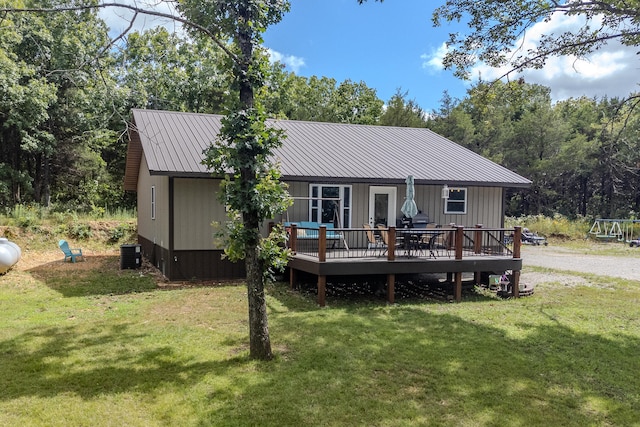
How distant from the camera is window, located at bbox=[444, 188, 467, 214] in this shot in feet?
43.8

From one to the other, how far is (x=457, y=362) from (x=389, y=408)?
167cm

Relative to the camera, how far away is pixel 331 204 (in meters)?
12.3

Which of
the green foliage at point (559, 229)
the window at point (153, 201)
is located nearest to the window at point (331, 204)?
the window at point (153, 201)

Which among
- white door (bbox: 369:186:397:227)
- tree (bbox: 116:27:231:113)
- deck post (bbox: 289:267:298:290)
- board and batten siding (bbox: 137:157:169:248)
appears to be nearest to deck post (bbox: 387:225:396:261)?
deck post (bbox: 289:267:298:290)

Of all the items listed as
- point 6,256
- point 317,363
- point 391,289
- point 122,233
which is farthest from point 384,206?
point 122,233

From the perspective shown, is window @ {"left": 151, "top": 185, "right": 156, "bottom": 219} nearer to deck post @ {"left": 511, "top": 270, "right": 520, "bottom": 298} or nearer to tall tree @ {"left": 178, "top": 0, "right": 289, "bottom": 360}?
tall tree @ {"left": 178, "top": 0, "right": 289, "bottom": 360}

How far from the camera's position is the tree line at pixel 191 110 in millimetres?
12398

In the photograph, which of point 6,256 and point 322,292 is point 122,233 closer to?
point 6,256

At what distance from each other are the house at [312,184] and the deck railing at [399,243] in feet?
2.71

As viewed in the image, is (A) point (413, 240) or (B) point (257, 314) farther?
(A) point (413, 240)

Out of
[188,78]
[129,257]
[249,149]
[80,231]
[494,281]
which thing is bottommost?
[494,281]

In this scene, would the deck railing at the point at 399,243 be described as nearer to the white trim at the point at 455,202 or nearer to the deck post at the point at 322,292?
the deck post at the point at 322,292

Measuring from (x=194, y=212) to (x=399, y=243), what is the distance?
5.32m

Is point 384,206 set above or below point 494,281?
above
